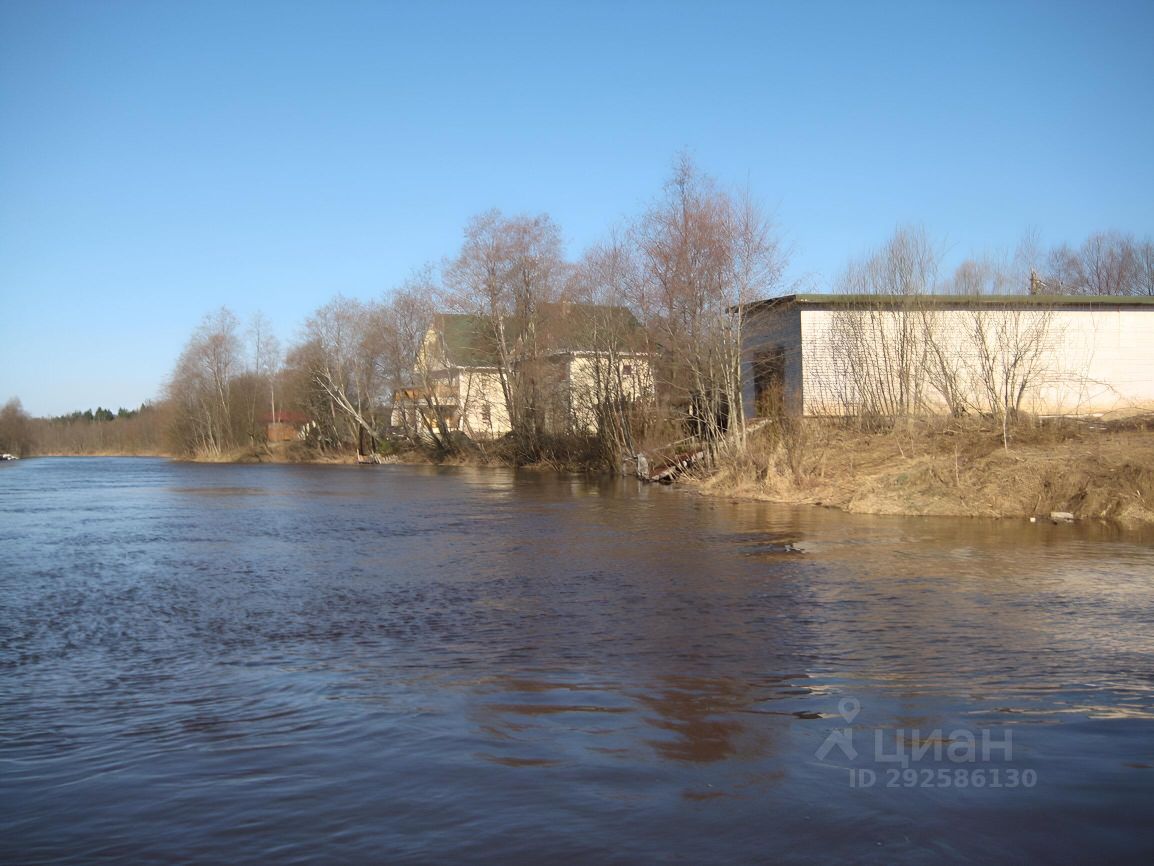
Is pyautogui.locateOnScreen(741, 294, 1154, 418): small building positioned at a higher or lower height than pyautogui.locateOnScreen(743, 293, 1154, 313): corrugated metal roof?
lower

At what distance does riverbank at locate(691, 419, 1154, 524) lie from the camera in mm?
18703

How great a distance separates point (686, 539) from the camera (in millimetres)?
17234

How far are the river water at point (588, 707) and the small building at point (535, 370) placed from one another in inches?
972

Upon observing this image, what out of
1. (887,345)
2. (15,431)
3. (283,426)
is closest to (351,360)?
(283,426)

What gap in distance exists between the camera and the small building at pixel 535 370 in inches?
1553

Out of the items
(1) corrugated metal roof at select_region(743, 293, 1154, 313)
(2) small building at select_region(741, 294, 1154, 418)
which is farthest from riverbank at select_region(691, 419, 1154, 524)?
(1) corrugated metal roof at select_region(743, 293, 1154, 313)

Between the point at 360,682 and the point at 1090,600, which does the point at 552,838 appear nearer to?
the point at 360,682

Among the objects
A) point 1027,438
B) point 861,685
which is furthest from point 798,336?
point 861,685

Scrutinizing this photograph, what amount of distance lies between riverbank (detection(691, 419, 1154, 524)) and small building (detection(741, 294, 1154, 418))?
5.99ft

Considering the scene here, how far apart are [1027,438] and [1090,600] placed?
1276cm

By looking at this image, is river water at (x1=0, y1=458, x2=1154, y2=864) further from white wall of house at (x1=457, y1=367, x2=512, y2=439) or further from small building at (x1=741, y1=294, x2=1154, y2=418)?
white wall of house at (x1=457, y1=367, x2=512, y2=439)

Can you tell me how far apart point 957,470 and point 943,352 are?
7521 millimetres

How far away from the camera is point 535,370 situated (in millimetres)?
45188

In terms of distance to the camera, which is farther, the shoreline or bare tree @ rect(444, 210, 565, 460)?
bare tree @ rect(444, 210, 565, 460)
